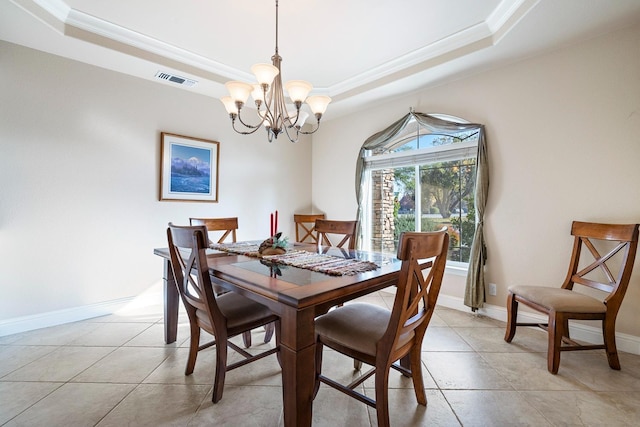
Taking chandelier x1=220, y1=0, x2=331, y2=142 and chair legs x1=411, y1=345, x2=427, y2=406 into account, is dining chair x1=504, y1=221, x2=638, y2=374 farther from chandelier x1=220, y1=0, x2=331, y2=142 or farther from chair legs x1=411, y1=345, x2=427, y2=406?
chandelier x1=220, y1=0, x2=331, y2=142

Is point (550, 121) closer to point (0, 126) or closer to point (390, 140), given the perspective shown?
point (390, 140)

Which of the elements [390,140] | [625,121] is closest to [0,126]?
[390,140]

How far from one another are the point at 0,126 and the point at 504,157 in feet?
14.8

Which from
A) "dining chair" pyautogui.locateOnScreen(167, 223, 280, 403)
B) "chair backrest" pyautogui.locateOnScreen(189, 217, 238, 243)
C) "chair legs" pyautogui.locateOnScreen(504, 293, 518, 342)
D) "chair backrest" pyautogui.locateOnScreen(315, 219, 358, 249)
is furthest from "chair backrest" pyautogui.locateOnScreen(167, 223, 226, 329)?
"chair legs" pyautogui.locateOnScreen(504, 293, 518, 342)

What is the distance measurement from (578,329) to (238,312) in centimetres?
277

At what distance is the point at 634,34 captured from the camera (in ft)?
6.80

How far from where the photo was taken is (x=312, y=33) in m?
2.45

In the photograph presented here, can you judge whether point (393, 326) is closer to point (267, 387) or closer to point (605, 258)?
point (267, 387)

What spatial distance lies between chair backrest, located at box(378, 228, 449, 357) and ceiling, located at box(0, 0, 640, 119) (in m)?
1.96

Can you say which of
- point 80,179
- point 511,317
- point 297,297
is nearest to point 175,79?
point 80,179

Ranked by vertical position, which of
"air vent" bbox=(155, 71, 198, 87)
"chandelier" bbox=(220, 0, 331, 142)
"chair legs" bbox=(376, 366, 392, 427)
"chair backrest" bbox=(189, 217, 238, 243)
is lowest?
"chair legs" bbox=(376, 366, 392, 427)

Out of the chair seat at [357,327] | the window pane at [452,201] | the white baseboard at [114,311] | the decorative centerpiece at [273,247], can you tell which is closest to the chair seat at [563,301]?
the white baseboard at [114,311]

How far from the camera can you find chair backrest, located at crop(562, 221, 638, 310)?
183 cm

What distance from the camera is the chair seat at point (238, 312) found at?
1.57 metres
